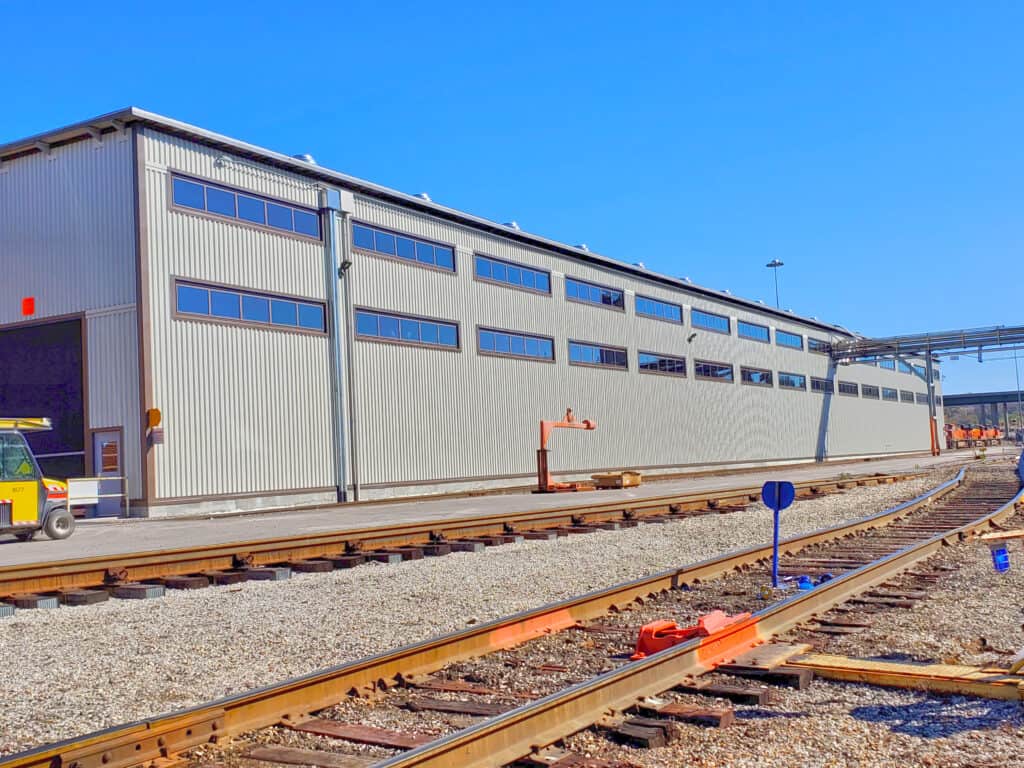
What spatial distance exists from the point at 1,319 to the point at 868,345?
181 ft

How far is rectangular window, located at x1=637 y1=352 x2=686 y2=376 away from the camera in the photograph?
149 ft

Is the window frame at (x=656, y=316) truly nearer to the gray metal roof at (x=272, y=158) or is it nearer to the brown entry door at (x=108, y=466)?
the gray metal roof at (x=272, y=158)

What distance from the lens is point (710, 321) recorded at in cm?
5228

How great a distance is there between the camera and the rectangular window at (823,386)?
64812 millimetres

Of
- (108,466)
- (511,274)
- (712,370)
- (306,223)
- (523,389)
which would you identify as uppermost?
(306,223)

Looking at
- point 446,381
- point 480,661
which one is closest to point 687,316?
point 446,381

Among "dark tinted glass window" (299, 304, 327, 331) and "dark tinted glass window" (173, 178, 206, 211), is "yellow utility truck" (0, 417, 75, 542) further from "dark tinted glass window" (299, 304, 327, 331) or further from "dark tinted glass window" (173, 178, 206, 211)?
"dark tinted glass window" (299, 304, 327, 331)

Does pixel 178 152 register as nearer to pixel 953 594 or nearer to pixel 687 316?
pixel 953 594

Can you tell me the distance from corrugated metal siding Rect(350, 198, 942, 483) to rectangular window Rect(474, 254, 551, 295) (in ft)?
1.19

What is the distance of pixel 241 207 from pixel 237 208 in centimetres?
17

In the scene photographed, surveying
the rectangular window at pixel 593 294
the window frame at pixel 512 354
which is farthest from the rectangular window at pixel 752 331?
the window frame at pixel 512 354

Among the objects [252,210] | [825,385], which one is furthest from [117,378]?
[825,385]

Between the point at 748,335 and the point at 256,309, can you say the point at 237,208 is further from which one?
the point at 748,335

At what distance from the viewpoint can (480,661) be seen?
21.7 feet
